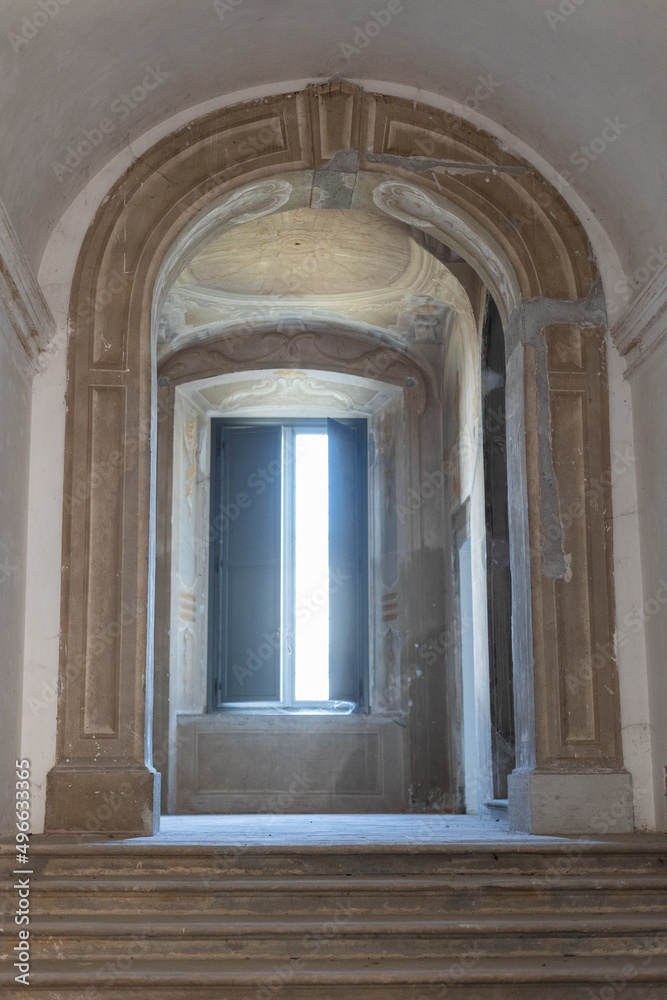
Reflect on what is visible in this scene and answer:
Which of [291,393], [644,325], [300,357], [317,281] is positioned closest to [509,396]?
[644,325]

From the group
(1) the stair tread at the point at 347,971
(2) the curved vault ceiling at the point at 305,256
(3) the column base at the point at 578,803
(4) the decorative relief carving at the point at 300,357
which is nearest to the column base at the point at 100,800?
(1) the stair tread at the point at 347,971

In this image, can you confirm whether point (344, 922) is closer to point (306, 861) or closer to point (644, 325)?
point (306, 861)

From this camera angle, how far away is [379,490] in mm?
10164

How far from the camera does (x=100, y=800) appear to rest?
16.4 feet

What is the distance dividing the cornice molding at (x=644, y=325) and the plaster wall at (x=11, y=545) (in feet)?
9.55

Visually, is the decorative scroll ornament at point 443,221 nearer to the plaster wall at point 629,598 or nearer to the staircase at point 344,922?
the plaster wall at point 629,598

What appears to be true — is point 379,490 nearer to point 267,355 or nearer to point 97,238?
point 267,355

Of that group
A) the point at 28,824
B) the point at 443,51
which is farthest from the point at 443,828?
the point at 443,51

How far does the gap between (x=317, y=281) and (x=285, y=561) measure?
9.33 ft

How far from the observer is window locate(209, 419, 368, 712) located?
396 inches

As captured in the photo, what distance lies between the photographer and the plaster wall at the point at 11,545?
4.79 m

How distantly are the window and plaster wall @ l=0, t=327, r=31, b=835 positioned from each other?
5.05 m

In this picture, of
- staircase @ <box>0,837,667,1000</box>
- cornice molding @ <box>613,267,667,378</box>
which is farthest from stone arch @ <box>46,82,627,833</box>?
staircase @ <box>0,837,667,1000</box>

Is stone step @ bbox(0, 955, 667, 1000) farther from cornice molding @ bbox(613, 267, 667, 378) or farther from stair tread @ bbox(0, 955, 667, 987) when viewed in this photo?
cornice molding @ bbox(613, 267, 667, 378)
